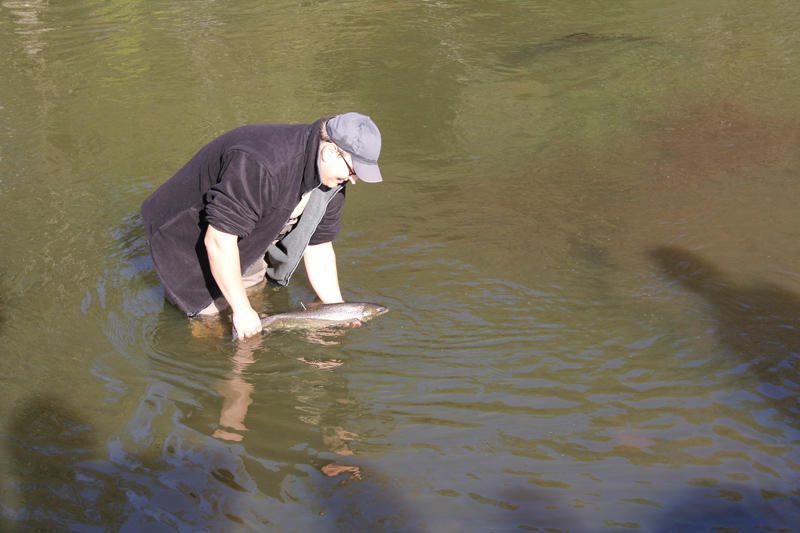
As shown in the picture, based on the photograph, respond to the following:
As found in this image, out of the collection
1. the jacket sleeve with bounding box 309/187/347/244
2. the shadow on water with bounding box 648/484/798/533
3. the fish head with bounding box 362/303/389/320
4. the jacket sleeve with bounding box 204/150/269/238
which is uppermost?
the jacket sleeve with bounding box 204/150/269/238

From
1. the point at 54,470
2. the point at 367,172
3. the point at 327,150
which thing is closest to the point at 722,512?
the point at 367,172

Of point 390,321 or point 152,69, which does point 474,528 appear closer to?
point 390,321

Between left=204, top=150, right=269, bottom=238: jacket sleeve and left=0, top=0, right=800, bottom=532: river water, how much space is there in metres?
0.95

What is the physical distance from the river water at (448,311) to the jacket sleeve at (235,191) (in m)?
0.95

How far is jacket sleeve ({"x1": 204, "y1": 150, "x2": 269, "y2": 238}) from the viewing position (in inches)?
186

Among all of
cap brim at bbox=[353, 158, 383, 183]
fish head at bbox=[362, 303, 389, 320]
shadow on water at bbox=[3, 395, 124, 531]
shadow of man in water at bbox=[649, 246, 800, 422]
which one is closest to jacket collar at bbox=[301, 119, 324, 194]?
cap brim at bbox=[353, 158, 383, 183]

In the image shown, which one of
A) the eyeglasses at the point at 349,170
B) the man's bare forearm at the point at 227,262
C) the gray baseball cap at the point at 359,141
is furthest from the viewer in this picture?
the man's bare forearm at the point at 227,262

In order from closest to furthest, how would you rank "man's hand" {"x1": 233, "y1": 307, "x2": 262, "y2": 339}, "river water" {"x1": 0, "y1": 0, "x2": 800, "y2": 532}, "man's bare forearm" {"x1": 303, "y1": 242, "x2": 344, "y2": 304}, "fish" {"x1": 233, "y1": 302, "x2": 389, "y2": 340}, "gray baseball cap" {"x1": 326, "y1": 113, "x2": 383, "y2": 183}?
"river water" {"x1": 0, "y1": 0, "x2": 800, "y2": 532} → "gray baseball cap" {"x1": 326, "y1": 113, "x2": 383, "y2": 183} → "man's hand" {"x1": 233, "y1": 307, "x2": 262, "y2": 339} → "fish" {"x1": 233, "y1": 302, "x2": 389, "y2": 340} → "man's bare forearm" {"x1": 303, "y1": 242, "x2": 344, "y2": 304}

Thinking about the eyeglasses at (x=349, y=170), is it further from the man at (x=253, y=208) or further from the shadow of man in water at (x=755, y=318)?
the shadow of man in water at (x=755, y=318)

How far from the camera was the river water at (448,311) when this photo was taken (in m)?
4.22

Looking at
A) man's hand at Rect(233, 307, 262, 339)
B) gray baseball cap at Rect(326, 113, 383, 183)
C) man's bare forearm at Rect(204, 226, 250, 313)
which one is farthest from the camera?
man's hand at Rect(233, 307, 262, 339)

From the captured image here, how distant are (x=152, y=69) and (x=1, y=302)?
19.7ft

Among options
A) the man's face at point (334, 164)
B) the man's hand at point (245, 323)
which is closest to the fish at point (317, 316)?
the man's hand at point (245, 323)

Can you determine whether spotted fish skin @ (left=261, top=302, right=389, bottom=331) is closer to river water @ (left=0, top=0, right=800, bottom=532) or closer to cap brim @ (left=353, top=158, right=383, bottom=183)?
river water @ (left=0, top=0, right=800, bottom=532)
